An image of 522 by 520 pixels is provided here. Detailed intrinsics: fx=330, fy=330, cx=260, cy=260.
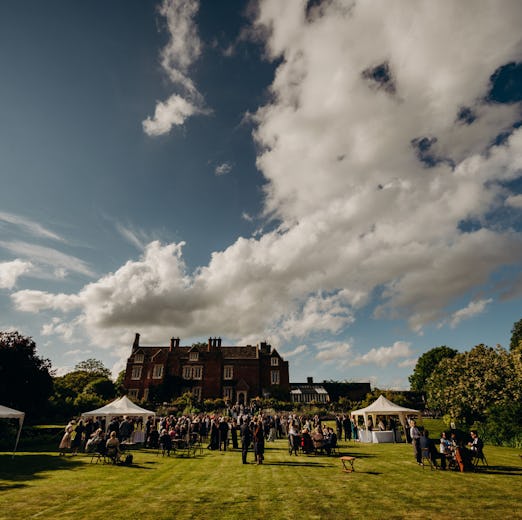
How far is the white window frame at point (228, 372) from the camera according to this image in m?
53.7

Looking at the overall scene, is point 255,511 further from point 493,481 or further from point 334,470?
point 493,481

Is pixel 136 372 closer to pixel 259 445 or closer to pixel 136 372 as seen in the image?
pixel 136 372

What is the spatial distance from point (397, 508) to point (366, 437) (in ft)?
53.6

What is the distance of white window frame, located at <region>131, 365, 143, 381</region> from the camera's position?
52.8 m

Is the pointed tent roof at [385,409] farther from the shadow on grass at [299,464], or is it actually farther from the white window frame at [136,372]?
the white window frame at [136,372]

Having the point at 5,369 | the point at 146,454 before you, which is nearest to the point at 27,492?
the point at 146,454

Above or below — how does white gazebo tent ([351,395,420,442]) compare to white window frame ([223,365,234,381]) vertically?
below

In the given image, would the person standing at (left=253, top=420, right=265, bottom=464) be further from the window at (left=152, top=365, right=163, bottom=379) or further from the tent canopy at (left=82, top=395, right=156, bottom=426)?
the window at (left=152, top=365, right=163, bottom=379)

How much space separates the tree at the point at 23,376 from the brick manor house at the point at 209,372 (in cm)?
2288

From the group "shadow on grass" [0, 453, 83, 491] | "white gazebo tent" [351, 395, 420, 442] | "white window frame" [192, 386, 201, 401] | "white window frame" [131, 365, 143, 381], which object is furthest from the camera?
"white window frame" [131, 365, 143, 381]

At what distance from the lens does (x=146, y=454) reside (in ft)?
54.4

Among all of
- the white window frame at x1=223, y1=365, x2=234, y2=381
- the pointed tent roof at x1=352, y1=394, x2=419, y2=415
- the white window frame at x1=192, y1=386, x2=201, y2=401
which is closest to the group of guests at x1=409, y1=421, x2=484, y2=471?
the pointed tent roof at x1=352, y1=394, x2=419, y2=415

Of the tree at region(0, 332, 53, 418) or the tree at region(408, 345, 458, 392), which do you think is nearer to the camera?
the tree at region(0, 332, 53, 418)

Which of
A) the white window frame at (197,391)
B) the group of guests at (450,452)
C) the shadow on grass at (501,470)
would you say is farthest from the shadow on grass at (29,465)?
the white window frame at (197,391)
